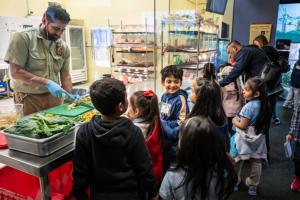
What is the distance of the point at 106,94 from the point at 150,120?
54 cm

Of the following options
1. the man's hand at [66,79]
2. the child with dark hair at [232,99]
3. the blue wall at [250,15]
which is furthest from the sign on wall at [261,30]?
the man's hand at [66,79]

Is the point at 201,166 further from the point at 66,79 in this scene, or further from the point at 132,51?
the point at 132,51

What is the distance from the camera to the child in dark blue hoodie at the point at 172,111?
1.94m

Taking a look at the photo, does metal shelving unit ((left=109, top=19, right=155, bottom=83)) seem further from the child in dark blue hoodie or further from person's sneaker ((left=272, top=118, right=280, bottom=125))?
person's sneaker ((left=272, top=118, right=280, bottom=125))

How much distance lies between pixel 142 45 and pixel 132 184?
247cm

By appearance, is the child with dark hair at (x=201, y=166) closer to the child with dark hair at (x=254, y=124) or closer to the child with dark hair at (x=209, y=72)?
the child with dark hair at (x=254, y=124)

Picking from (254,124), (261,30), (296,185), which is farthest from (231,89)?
(261,30)

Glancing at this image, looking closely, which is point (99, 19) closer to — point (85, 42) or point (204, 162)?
point (85, 42)

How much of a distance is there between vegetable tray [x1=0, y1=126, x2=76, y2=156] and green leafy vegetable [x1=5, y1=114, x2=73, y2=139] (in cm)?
3

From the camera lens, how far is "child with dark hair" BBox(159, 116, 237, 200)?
1202 millimetres

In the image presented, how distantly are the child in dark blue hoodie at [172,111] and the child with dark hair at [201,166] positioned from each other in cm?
65

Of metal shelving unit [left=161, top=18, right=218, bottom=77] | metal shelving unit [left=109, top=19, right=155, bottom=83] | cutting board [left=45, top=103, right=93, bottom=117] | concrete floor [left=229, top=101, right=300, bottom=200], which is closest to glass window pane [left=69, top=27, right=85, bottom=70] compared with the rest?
metal shelving unit [left=109, top=19, right=155, bottom=83]

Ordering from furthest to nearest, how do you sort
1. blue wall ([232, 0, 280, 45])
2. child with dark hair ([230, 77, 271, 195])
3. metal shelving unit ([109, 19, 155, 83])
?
blue wall ([232, 0, 280, 45]) < metal shelving unit ([109, 19, 155, 83]) < child with dark hair ([230, 77, 271, 195])

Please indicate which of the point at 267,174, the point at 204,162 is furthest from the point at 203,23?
the point at 204,162
